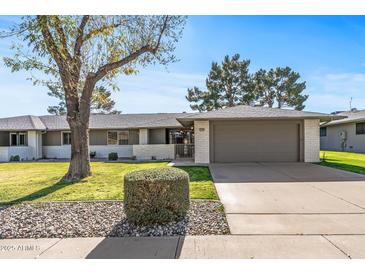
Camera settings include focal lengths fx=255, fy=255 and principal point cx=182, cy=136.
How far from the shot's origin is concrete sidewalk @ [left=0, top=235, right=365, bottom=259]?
11.6 ft

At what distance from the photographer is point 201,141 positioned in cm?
1493

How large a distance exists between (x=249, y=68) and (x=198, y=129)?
75.2ft

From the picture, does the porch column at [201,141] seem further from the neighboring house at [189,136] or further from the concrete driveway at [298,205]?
the concrete driveway at [298,205]

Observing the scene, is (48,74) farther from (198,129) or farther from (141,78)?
(198,129)

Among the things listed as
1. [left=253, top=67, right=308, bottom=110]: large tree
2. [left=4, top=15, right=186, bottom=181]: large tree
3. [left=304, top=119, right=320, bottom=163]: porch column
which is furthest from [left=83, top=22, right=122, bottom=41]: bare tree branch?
[left=253, top=67, right=308, bottom=110]: large tree

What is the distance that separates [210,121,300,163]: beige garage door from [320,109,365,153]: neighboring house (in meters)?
9.43

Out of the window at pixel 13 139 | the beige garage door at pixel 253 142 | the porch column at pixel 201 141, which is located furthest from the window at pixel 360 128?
the window at pixel 13 139

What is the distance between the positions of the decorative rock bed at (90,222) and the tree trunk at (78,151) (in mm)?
3977

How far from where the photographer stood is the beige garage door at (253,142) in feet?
49.0

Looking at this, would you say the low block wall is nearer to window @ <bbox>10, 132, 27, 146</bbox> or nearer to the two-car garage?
the two-car garage

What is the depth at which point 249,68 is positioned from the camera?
3441 cm
